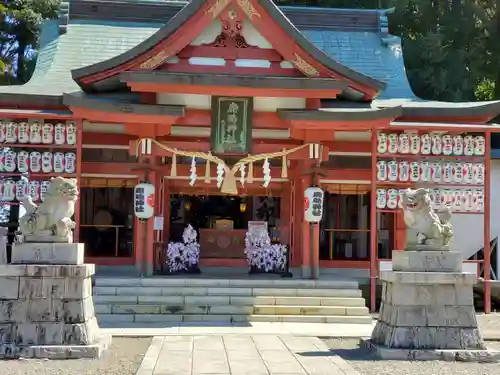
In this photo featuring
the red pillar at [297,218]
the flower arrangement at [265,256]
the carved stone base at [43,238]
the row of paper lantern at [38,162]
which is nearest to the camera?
the carved stone base at [43,238]

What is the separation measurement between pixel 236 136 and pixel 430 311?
654cm

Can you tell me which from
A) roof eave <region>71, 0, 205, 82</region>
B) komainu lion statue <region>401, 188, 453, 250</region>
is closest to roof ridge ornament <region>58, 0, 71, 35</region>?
roof eave <region>71, 0, 205, 82</region>

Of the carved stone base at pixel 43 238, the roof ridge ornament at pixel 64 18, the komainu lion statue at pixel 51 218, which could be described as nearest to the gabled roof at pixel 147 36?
the roof ridge ornament at pixel 64 18

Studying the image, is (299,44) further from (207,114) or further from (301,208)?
(301,208)

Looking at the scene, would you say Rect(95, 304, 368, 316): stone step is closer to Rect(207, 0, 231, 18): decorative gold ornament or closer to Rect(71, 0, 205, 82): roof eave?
Rect(71, 0, 205, 82): roof eave

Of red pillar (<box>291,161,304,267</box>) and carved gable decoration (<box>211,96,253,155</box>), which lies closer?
carved gable decoration (<box>211,96,253,155</box>)

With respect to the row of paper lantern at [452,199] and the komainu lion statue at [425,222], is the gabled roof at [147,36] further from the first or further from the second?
the komainu lion statue at [425,222]

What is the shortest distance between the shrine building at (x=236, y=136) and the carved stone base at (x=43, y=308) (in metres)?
5.26

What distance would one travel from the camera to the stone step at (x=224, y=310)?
12.5 metres

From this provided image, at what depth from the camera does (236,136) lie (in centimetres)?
1432

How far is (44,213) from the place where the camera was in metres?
9.08

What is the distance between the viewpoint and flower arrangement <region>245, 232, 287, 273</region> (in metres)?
15.2

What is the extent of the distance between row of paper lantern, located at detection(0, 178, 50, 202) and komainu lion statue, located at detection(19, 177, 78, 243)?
4649 mm

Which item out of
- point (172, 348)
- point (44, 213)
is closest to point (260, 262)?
point (172, 348)
